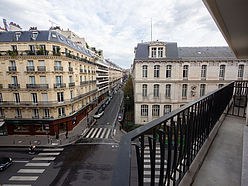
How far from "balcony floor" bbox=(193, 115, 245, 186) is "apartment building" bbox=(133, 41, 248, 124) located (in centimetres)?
1323

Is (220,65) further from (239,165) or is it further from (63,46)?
(63,46)

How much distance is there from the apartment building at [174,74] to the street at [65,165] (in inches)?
335

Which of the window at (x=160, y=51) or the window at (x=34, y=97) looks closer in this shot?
the window at (x=34, y=97)

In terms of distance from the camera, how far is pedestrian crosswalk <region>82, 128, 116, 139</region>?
1692 centimetres

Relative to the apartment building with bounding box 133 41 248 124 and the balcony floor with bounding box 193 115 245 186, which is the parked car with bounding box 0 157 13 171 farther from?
the balcony floor with bounding box 193 115 245 186

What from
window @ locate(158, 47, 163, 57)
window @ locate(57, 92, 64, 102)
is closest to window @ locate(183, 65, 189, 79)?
window @ locate(158, 47, 163, 57)

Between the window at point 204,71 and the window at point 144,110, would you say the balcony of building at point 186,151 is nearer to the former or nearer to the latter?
the window at point 144,110

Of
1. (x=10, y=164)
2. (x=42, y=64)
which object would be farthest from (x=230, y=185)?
(x=42, y=64)

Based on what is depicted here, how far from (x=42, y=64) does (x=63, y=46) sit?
3911mm

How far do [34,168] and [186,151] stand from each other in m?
14.0

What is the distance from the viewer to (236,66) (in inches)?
655

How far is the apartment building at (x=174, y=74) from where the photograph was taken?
54.5 ft

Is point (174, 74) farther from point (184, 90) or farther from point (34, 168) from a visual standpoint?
point (34, 168)

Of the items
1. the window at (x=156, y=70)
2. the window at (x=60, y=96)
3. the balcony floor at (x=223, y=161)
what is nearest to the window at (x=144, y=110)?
the window at (x=156, y=70)
